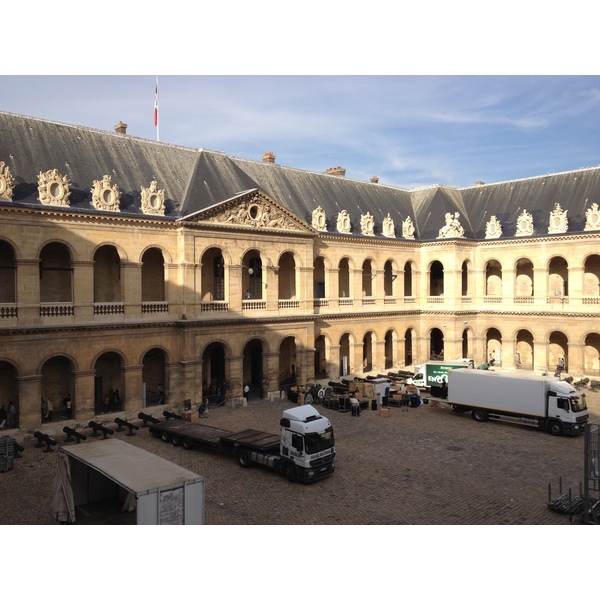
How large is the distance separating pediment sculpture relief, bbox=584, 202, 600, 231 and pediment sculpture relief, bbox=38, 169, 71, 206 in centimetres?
3700

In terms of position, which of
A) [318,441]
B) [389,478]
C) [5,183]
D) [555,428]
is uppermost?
[5,183]

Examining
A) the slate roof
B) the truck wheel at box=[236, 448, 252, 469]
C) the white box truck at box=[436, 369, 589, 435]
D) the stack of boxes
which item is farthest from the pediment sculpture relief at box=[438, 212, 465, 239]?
the stack of boxes

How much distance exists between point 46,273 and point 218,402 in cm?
1294

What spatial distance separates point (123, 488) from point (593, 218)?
3969cm

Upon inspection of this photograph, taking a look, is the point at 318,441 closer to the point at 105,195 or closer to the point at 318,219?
the point at 105,195

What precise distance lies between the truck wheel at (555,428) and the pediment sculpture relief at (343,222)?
70.8ft

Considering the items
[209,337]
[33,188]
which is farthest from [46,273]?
[209,337]

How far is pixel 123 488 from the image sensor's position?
18344 mm

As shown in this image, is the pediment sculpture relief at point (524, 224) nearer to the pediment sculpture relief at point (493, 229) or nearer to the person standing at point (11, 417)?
the pediment sculpture relief at point (493, 229)

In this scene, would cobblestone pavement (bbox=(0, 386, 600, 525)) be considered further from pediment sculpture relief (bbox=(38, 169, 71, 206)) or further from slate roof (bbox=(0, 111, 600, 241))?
slate roof (bbox=(0, 111, 600, 241))

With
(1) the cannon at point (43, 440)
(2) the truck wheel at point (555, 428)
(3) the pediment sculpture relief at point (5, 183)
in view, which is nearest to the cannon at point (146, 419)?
(1) the cannon at point (43, 440)

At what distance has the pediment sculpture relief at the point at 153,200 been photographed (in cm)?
3359

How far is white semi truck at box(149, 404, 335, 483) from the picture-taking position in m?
22.7

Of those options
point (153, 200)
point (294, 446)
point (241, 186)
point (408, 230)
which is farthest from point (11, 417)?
point (408, 230)
